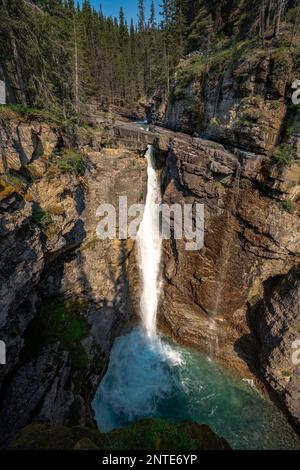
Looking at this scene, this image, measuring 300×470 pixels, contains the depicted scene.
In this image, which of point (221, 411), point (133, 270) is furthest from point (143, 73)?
point (221, 411)

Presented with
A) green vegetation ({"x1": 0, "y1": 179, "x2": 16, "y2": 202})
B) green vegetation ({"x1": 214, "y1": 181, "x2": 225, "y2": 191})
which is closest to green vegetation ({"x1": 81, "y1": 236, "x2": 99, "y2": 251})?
green vegetation ({"x1": 0, "y1": 179, "x2": 16, "y2": 202})

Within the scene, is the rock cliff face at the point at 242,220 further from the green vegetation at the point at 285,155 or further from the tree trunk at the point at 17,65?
the tree trunk at the point at 17,65

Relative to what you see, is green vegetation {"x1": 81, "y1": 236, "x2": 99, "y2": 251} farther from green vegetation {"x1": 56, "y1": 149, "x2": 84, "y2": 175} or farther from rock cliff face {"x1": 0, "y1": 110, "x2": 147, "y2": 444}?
green vegetation {"x1": 56, "y1": 149, "x2": 84, "y2": 175}

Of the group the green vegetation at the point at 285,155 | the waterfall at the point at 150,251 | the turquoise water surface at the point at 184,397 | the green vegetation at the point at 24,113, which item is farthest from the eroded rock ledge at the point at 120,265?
the turquoise water surface at the point at 184,397

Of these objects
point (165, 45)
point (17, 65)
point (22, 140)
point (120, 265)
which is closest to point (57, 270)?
point (120, 265)

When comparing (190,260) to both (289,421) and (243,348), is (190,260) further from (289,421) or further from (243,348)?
(289,421)
